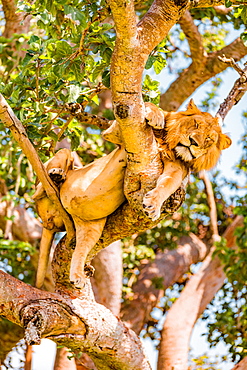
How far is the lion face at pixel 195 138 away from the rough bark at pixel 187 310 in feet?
14.1

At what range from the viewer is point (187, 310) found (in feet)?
25.7

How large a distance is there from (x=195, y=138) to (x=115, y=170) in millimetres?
503

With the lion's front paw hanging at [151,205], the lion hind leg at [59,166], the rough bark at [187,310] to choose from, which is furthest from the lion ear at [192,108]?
the rough bark at [187,310]

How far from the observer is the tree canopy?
11.0 ft

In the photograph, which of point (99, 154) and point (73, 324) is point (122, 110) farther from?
point (99, 154)

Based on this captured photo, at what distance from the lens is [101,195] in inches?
141

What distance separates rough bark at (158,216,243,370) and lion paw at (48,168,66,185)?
4.21 metres

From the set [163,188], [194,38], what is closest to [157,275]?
[194,38]

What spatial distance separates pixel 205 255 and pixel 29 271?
2476 millimetres

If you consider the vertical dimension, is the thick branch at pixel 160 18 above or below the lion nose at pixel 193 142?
above

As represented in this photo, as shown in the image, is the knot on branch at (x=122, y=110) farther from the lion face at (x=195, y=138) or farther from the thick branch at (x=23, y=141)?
the thick branch at (x=23, y=141)

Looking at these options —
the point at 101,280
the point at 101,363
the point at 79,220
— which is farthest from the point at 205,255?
the point at 79,220

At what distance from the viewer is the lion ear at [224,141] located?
357 centimetres

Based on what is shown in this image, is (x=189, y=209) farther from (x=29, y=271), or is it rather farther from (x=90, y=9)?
(x=90, y=9)
